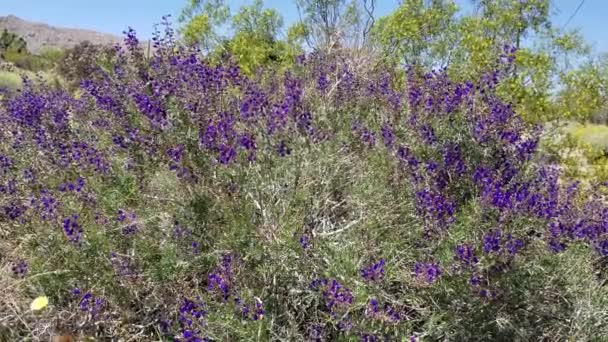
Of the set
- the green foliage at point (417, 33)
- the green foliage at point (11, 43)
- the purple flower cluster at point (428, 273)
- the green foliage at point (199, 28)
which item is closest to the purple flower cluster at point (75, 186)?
the purple flower cluster at point (428, 273)

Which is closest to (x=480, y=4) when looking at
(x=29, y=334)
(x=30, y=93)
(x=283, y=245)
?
(x=30, y=93)

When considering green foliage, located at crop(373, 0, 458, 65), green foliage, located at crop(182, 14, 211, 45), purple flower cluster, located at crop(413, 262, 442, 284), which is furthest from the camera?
green foliage, located at crop(182, 14, 211, 45)

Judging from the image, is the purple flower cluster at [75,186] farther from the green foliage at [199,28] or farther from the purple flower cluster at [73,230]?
the green foliage at [199,28]

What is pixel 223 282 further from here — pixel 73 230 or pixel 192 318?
pixel 73 230

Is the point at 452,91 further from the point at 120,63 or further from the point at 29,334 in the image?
the point at 29,334

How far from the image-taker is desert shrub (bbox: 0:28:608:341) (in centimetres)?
277

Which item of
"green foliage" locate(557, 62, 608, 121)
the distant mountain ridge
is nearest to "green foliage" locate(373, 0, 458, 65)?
"green foliage" locate(557, 62, 608, 121)

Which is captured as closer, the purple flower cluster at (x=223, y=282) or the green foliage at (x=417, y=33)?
the purple flower cluster at (x=223, y=282)

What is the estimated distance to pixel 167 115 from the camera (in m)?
3.32

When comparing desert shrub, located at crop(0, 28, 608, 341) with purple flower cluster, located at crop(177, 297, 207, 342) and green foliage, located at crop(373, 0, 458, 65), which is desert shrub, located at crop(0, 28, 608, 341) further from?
green foliage, located at crop(373, 0, 458, 65)

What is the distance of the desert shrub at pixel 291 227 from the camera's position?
2.77 metres

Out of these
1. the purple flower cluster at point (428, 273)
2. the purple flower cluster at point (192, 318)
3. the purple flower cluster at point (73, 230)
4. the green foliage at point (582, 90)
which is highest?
the green foliage at point (582, 90)

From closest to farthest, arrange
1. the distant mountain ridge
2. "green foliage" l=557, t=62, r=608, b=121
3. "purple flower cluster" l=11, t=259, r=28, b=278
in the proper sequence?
"purple flower cluster" l=11, t=259, r=28, b=278
"green foliage" l=557, t=62, r=608, b=121
the distant mountain ridge

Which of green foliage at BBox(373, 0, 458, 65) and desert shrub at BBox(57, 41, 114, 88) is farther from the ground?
green foliage at BBox(373, 0, 458, 65)
